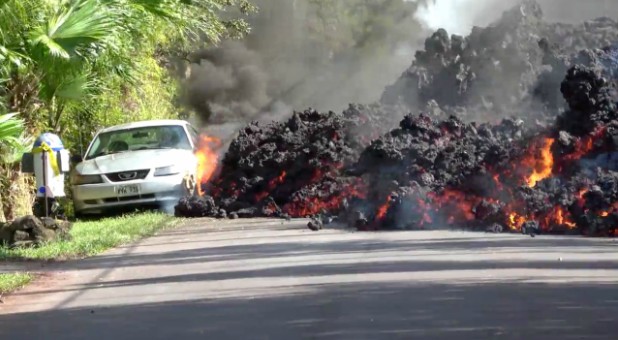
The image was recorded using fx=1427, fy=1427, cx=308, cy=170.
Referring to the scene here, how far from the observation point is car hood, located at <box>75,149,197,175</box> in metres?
22.9

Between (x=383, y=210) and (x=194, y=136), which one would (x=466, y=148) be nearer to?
(x=383, y=210)

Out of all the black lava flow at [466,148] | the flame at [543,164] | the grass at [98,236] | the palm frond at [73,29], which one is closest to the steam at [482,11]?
the black lava flow at [466,148]

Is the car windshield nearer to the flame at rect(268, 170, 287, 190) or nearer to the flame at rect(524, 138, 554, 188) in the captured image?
the flame at rect(268, 170, 287, 190)

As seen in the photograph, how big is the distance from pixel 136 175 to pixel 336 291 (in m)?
11.7

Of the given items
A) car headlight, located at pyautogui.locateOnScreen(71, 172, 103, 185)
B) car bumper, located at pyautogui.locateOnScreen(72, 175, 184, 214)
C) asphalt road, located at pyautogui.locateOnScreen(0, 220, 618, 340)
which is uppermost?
car headlight, located at pyautogui.locateOnScreen(71, 172, 103, 185)

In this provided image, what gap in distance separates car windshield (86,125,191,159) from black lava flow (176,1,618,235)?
3.13ft

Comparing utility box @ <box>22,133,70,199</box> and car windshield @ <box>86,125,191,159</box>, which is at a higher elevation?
car windshield @ <box>86,125,191,159</box>

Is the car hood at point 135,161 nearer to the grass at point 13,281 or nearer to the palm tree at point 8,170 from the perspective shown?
the palm tree at point 8,170

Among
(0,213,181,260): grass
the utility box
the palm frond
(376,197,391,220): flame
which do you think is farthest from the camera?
the utility box

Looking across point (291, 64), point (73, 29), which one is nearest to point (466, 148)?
point (73, 29)

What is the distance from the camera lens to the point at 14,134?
15.0 m

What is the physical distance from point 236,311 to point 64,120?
15910mm

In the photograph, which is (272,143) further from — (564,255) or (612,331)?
(612,331)

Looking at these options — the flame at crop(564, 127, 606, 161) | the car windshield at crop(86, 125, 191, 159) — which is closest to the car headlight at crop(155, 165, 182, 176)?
the car windshield at crop(86, 125, 191, 159)
